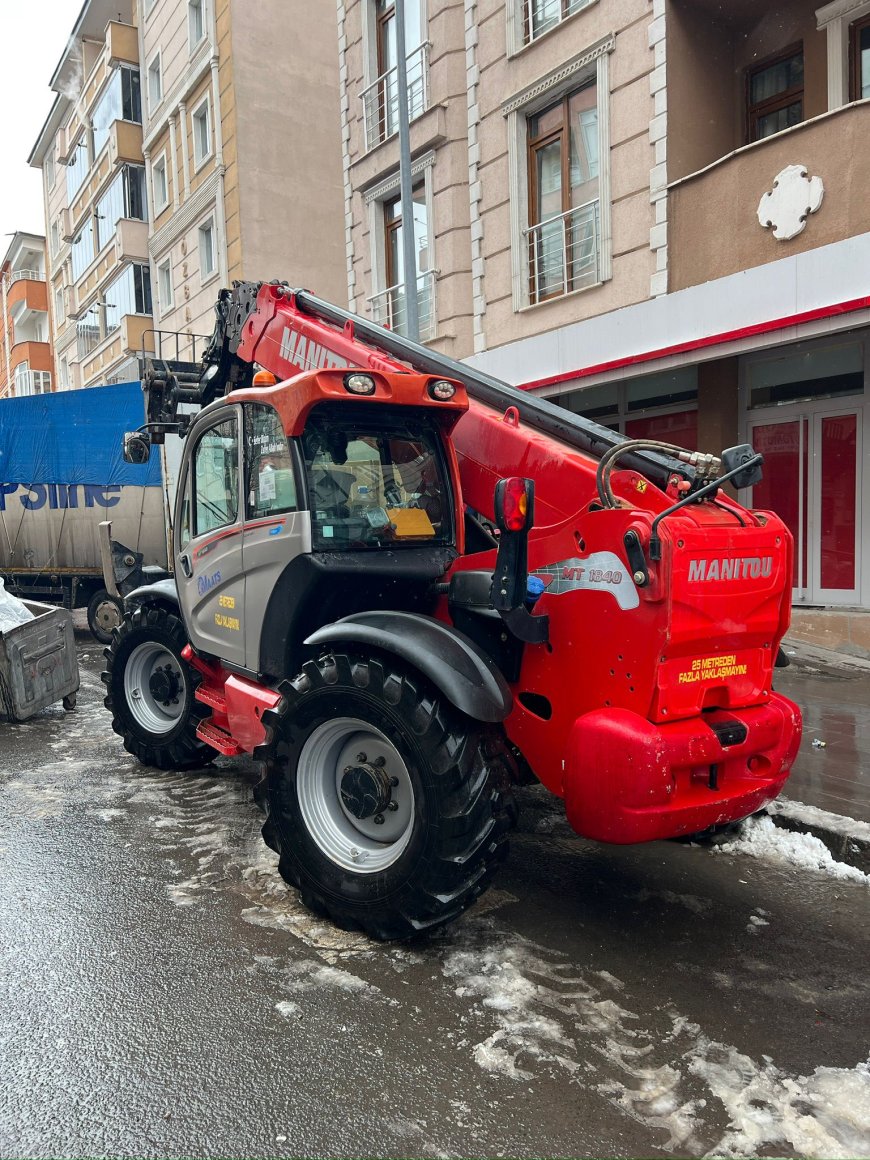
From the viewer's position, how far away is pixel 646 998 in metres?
3.29

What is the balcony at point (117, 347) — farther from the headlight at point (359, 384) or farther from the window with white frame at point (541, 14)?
the headlight at point (359, 384)

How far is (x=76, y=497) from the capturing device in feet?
43.4

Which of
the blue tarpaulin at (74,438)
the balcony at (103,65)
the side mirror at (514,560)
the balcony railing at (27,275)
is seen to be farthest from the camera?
the balcony railing at (27,275)

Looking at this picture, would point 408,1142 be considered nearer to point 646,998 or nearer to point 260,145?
point 646,998

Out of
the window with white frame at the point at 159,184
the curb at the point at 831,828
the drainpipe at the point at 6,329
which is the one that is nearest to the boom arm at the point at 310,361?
the curb at the point at 831,828

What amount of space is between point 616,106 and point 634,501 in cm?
897

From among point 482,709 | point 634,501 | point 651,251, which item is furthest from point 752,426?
point 482,709

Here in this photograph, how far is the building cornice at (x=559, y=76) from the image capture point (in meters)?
10.8

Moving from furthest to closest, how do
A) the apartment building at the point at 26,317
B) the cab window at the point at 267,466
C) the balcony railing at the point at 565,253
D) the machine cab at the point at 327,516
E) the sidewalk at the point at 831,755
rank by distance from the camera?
the apartment building at the point at 26,317 < the balcony railing at the point at 565,253 < the sidewalk at the point at 831,755 < the cab window at the point at 267,466 < the machine cab at the point at 327,516

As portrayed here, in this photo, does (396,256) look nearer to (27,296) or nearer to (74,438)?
(74,438)

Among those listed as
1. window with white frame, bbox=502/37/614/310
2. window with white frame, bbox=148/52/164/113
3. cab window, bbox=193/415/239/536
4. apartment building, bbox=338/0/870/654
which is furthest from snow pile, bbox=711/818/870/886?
window with white frame, bbox=148/52/164/113

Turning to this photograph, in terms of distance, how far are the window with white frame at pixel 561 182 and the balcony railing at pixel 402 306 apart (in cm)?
193

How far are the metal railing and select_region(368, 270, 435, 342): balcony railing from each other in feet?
11.6

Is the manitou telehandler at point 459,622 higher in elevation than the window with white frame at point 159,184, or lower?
lower
